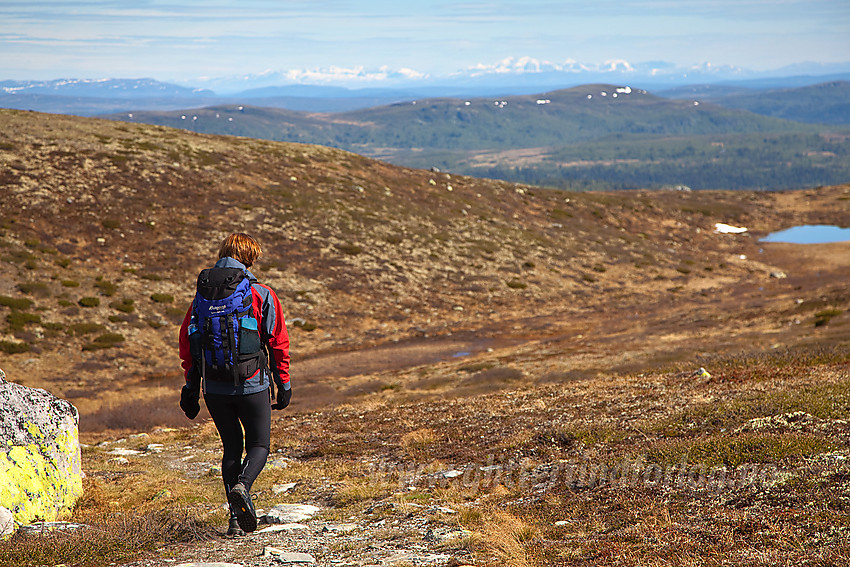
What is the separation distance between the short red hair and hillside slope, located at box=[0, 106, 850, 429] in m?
16.5

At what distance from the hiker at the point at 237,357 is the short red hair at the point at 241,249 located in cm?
1

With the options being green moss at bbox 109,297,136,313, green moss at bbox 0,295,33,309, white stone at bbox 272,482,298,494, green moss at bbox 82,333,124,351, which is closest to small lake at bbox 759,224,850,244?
green moss at bbox 109,297,136,313

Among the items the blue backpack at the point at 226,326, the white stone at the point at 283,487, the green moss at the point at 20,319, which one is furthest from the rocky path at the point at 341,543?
the green moss at the point at 20,319

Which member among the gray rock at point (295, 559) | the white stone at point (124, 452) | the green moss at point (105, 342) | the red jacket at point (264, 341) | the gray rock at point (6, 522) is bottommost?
the green moss at point (105, 342)

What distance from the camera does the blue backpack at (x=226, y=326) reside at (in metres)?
7.96

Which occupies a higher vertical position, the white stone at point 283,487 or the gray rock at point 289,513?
the gray rock at point 289,513

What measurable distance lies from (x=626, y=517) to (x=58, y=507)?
9.06 meters

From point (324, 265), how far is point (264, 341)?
Answer: 46820 millimetres

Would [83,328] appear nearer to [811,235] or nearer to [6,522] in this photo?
[6,522]

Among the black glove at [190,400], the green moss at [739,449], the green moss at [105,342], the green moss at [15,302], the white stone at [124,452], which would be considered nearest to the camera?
the black glove at [190,400]

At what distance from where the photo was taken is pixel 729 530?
25.1 feet

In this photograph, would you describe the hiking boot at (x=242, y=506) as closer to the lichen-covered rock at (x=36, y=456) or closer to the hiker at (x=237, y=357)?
the hiker at (x=237, y=357)

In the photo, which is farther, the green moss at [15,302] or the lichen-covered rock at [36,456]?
the green moss at [15,302]

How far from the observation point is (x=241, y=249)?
336 inches
